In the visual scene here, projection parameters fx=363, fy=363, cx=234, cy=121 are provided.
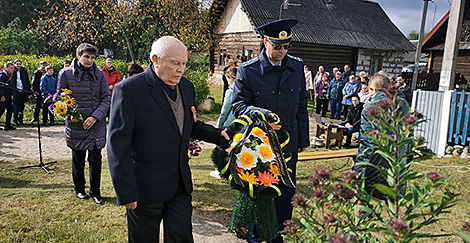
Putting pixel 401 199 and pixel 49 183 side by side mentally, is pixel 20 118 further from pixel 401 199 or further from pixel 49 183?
pixel 401 199

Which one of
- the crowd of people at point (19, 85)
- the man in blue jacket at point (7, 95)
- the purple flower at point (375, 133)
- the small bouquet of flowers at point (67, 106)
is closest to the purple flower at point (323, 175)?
the purple flower at point (375, 133)

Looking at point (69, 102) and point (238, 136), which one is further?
point (69, 102)

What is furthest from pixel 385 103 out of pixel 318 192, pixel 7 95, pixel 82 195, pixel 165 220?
pixel 7 95

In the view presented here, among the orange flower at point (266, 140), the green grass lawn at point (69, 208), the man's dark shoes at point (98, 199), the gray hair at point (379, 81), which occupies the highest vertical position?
the gray hair at point (379, 81)

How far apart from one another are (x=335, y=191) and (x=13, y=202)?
442 cm

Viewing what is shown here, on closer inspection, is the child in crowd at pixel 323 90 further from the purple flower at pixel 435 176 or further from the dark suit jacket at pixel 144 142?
the purple flower at pixel 435 176

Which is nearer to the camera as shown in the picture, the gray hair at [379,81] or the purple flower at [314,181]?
the purple flower at [314,181]

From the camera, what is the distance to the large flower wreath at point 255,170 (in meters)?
3.06

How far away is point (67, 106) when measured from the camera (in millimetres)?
4457

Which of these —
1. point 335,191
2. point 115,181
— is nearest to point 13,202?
point 115,181

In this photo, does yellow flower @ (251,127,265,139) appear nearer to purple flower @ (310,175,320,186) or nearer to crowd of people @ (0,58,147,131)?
purple flower @ (310,175,320,186)

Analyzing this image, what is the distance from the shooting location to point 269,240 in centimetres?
338

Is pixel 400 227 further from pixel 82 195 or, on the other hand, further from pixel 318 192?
pixel 82 195

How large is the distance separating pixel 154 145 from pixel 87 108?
7.90 feet
